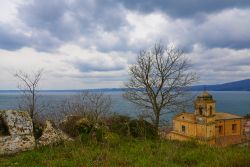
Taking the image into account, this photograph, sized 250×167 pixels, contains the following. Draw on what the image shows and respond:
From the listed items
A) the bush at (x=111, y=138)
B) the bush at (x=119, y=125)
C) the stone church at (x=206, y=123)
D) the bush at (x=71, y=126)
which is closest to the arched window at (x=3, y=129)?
the bush at (x=71, y=126)

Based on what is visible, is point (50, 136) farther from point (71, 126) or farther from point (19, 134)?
point (71, 126)

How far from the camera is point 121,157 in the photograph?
21.2 ft

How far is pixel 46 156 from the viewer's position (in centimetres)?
673

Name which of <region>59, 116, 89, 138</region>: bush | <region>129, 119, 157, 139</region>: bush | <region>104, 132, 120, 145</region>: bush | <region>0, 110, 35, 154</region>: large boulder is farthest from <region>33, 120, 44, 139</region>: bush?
<region>129, 119, 157, 139</region>: bush

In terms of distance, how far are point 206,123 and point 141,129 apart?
31415 millimetres

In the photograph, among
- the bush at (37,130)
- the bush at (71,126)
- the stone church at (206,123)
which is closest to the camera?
the bush at (37,130)

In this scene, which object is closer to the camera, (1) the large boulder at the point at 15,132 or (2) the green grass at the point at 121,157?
(2) the green grass at the point at 121,157

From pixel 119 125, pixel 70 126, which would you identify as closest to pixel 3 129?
pixel 70 126

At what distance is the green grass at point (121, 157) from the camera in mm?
5988

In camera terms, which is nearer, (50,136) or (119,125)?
(50,136)

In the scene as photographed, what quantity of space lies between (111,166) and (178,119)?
4019 cm

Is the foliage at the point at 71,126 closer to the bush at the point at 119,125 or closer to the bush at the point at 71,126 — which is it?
the bush at the point at 71,126

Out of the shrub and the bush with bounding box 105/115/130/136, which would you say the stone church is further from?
the shrub

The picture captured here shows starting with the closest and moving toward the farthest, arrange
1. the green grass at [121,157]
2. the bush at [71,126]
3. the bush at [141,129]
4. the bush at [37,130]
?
the green grass at [121,157] → the bush at [37,130] → the bush at [71,126] → the bush at [141,129]
